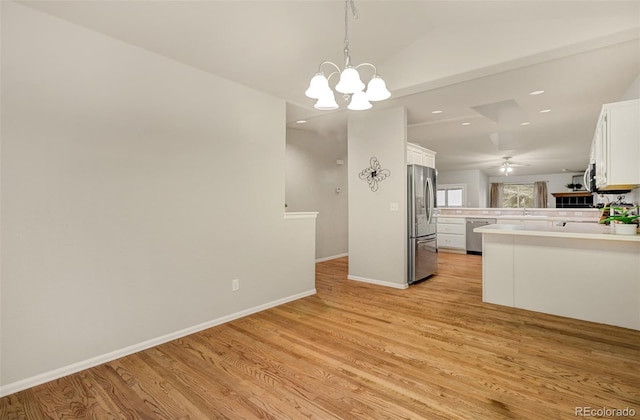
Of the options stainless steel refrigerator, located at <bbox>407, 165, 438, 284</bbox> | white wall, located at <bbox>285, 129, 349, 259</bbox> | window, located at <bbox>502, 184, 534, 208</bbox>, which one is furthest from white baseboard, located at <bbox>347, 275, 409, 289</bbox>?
window, located at <bbox>502, 184, 534, 208</bbox>

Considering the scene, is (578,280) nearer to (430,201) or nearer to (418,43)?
(430,201)

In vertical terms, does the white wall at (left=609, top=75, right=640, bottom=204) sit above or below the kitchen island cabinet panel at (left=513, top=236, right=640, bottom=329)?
above

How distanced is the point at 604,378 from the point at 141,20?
420cm

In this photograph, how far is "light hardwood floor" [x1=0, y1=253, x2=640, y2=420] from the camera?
1869 mm

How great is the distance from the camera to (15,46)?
207 centimetres

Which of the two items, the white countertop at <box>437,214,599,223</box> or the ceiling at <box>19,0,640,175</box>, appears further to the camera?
the white countertop at <box>437,214,599,223</box>

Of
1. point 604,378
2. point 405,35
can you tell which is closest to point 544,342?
point 604,378

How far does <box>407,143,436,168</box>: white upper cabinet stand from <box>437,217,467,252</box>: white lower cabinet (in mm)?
2850

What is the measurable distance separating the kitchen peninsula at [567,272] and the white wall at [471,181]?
8620 mm

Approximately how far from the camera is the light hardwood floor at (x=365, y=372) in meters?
1.87

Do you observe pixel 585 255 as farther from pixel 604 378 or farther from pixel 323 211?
pixel 323 211

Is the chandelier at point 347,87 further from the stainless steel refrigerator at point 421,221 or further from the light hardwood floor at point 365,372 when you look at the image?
the stainless steel refrigerator at point 421,221

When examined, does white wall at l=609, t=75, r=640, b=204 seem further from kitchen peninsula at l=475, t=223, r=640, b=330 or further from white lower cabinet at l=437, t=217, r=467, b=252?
white lower cabinet at l=437, t=217, r=467, b=252

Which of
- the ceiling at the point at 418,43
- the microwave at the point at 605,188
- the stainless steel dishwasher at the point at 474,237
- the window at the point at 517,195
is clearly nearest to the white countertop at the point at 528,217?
the stainless steel dishwasher at the point at 474,237
